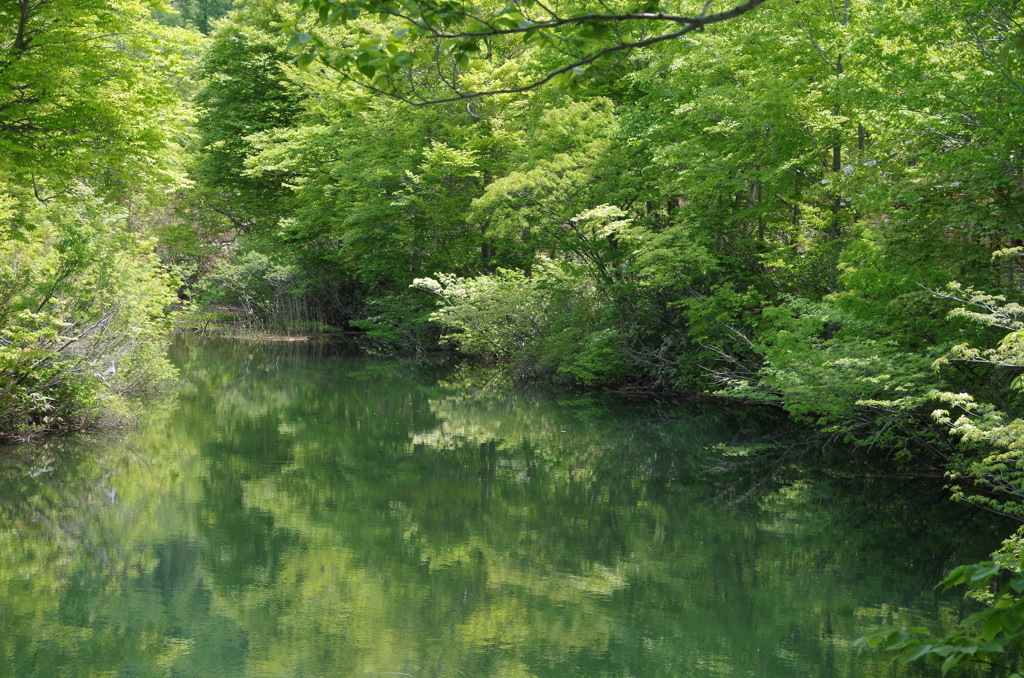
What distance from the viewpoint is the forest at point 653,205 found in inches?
269

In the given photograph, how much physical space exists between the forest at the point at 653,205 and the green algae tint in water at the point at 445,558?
3.04 feet

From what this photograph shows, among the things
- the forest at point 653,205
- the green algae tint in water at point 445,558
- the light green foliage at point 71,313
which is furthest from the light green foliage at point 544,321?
the light green foliage at point 71,313

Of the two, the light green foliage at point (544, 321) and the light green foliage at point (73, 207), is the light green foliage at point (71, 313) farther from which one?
the light green foliage at point (544, 321)

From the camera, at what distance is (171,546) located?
738cm

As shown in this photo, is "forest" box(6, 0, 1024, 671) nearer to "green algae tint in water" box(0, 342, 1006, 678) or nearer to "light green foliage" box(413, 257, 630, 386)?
"light green foliage" box(413, 257, 630, 386)

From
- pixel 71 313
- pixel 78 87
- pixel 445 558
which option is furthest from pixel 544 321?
pixel 445 558

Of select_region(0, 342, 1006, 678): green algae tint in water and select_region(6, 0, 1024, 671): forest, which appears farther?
select_region(6, 0, 1024, 671): forest

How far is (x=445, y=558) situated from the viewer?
7.30m

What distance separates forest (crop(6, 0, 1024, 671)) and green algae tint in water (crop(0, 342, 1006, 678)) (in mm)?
928

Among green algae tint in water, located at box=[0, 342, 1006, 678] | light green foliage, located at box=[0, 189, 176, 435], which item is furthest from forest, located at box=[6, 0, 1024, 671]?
green algae tint in water, located at box=[0, 342, 1006, 678]

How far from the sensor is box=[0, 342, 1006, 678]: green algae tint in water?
17.8 feet

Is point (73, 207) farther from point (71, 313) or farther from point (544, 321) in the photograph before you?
point (544, 321)

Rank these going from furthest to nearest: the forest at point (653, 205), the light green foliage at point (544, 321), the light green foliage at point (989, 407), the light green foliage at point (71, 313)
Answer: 1. the light green foliage at point (544, 321)
2. the light green foliage at point (71, 313)
3. the forest at point (653, 205)
4. the light green foliage at point (989, 407)

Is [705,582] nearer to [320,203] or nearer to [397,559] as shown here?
[397,559]
